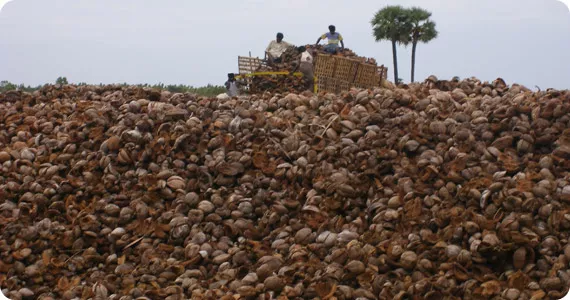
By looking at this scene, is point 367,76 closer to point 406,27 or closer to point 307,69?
point 307,69

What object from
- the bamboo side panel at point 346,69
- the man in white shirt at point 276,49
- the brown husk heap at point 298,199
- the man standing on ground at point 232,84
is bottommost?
the brown husk heap at point 298,199

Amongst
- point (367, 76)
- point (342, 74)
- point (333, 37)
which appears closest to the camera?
point (342, 74)

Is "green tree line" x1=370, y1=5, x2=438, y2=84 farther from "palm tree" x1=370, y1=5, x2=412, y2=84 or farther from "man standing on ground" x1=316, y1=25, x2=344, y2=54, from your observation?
"man standing on ground" x1=316, y1=25, x2=344, y2=54

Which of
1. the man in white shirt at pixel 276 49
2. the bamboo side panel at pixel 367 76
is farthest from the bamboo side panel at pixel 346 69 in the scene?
the man in white shirt at pixel 276 49

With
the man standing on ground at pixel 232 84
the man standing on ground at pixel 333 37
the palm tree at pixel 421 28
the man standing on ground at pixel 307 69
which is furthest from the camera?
the palm tree at pixel 421 28

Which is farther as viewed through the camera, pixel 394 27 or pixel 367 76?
pixel 394 27

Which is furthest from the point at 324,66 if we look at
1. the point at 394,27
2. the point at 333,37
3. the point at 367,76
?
the point at 394,27

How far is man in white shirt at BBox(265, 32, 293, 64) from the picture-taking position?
46.3ft

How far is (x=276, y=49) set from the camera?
14570 millimetres

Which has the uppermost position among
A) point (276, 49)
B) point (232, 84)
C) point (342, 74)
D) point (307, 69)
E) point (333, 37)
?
point (333, 37)

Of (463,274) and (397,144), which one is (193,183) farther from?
(463,274)

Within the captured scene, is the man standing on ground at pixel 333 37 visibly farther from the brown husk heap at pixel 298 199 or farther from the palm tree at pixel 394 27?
the palm tree at pixel 394 27

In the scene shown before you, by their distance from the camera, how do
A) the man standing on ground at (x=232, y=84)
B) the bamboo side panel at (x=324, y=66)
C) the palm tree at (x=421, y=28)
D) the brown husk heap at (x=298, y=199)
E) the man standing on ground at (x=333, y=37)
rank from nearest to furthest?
1. the brown husk heap at (x=298, y=199)
2. the bamboo side panel at (x=324, y=66)
3. the man standing on ground at (x=232, y=84)
4. the man standing on ground at (x=333, y=37)
5. the palm tree at (x=421, y=28)

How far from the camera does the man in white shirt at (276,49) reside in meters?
14.1
